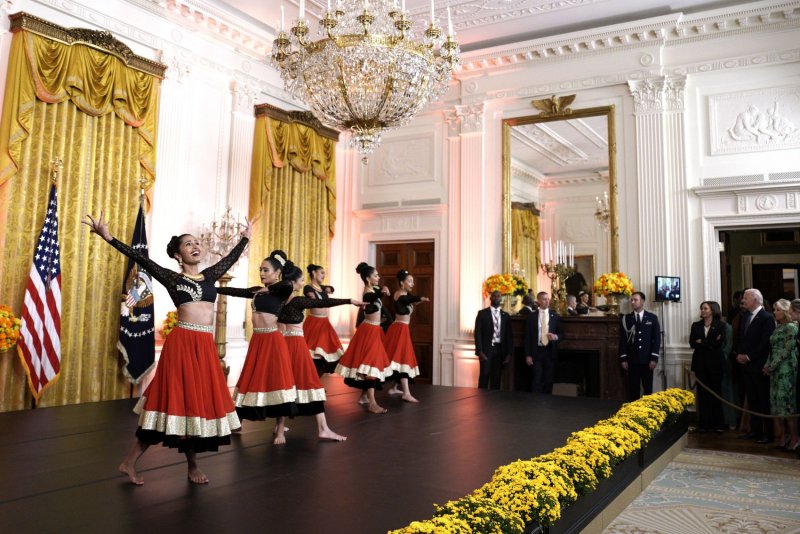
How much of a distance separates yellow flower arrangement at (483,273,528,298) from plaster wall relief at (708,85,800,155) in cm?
303

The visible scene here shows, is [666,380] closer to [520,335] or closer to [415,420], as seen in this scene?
[520,335]

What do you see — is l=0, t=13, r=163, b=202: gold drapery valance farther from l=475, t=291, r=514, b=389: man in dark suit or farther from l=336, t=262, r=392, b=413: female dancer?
l=475, t=291, r=514, b=389: man in dark suit

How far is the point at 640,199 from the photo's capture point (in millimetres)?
8117

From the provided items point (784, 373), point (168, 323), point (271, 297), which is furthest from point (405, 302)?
point (784, 373)

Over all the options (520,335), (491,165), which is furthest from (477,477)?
(491,165)

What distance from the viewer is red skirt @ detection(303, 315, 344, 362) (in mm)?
6906

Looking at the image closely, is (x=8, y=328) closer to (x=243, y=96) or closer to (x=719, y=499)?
(x=243, y=96)

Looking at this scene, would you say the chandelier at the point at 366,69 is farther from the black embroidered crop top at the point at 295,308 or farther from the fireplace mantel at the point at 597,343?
the fireplace mantel at the point at 597,343

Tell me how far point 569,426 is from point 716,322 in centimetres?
275

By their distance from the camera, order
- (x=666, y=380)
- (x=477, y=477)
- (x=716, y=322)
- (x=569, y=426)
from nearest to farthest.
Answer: (x=477, y=477)
(x=569, y=426)
(x=716, y=322)
(x=666, y=380)

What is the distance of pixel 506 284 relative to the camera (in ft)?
27.9

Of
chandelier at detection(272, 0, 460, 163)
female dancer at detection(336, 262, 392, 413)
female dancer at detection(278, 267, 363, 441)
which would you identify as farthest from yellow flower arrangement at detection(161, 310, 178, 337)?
chandelier at detection(272, 0, 460, 163)

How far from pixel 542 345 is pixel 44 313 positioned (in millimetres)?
5765

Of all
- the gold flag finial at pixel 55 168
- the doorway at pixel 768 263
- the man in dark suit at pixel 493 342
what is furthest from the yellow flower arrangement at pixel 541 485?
the doorway at pixel 768 263
